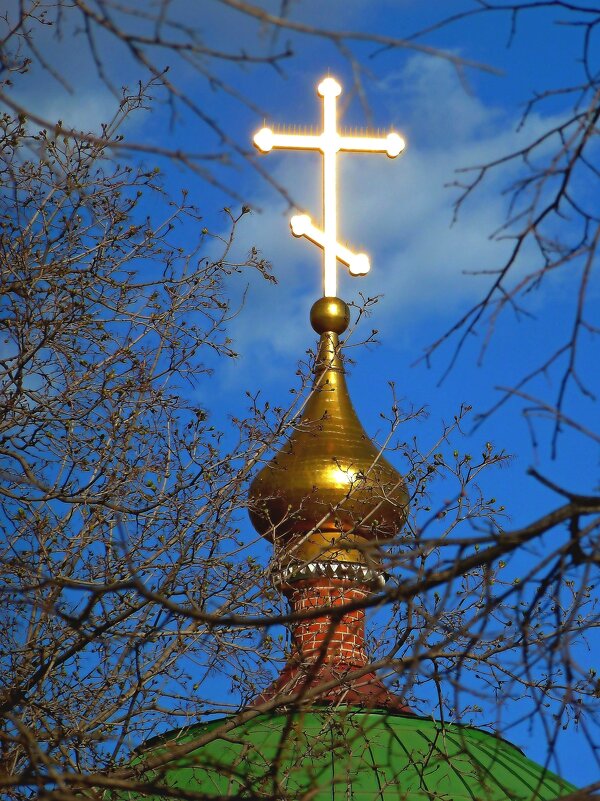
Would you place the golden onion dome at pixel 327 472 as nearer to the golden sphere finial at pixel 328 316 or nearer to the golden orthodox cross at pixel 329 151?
the golden sphere finial at pixel 328 316

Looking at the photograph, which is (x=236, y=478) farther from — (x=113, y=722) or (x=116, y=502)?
(x=113, y=722)

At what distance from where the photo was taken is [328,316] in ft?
47.5

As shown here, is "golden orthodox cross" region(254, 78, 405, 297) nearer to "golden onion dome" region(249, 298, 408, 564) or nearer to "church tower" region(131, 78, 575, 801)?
"church tower" region(131, 78, 575, 801)

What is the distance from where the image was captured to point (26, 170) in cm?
847

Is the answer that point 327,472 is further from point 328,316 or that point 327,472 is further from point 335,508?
point 335,508

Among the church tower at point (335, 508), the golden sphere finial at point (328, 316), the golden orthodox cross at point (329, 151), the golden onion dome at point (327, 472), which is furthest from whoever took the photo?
the golden sphere finial at point (328, 316)

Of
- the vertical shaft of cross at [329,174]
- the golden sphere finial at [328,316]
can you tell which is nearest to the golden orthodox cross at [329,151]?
the vertical shaft of cross at [329,174]

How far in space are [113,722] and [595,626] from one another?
291 centimetres

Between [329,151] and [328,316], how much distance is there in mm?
1680

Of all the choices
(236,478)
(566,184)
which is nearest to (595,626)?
(236,478)

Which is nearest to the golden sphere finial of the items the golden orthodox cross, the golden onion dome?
the golden onion dome

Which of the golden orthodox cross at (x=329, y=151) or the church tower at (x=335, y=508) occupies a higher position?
the golden orthodox cross at (x=329, y=151)

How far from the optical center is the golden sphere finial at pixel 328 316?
14.5 m

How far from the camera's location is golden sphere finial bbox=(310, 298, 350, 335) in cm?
1448
